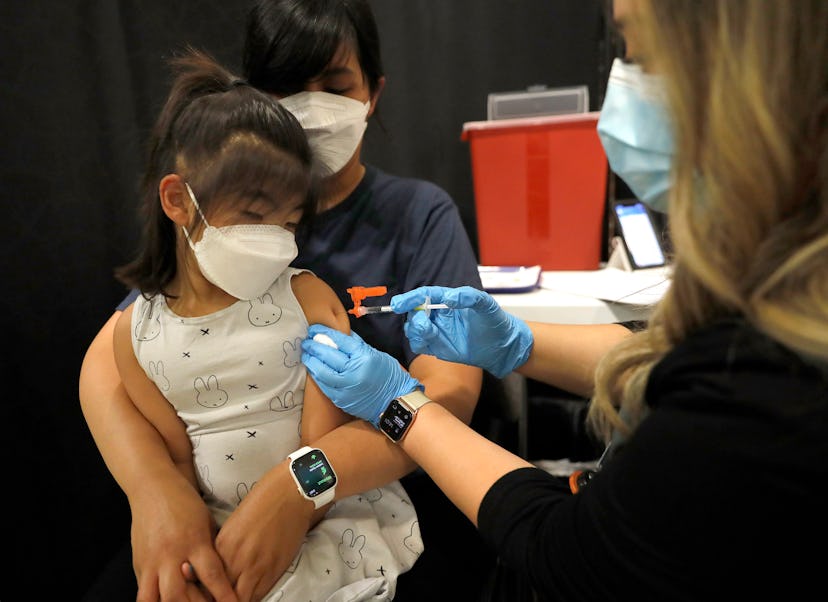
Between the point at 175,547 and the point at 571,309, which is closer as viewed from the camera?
the point at 175,547

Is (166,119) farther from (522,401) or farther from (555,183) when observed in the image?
(522,401)

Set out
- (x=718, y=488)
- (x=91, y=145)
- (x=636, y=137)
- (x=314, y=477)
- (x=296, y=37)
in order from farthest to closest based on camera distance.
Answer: (x=91, y=145)
(x=296, y=37)
(x=314, y=477)
(x=636, y=137)
(x=718, y=488)

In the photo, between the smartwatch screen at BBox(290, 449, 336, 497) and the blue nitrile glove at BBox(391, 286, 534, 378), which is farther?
the blue nitrile glove at BBox(391, 286, 534, 378)

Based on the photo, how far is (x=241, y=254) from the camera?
96 cm

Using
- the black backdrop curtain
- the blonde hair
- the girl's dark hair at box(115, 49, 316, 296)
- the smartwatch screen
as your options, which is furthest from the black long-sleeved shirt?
the black backdrop curtain

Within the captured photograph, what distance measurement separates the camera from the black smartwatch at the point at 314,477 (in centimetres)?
92

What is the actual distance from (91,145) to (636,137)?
5.20 feet

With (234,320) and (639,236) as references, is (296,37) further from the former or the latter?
(639,236)

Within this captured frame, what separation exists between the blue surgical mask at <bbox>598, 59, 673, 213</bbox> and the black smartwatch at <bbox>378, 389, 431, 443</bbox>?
0.51 meters

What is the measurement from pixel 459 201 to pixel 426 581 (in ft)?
4.24

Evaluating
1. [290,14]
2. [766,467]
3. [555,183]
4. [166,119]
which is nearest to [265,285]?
[166,119]

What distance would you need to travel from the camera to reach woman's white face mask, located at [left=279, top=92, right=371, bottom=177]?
1116 millimetres

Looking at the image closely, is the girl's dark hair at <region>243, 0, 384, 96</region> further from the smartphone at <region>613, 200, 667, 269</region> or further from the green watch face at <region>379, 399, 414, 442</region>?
the smartphone at <region>613, 200, 667, 269</region>

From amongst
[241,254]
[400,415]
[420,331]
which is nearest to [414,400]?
[400,415]
